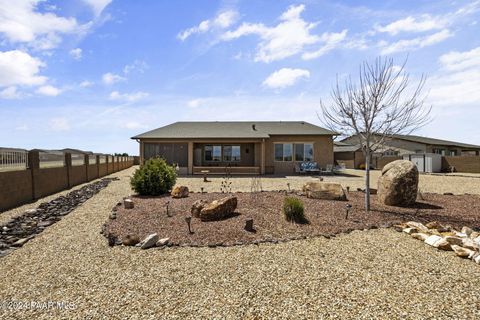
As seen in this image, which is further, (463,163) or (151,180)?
(463,163)

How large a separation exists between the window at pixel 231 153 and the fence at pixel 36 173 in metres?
9.84

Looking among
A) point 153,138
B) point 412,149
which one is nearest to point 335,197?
point 153,138

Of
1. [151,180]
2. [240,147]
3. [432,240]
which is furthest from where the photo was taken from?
[240,147]

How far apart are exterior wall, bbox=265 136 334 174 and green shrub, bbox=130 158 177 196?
1133cm

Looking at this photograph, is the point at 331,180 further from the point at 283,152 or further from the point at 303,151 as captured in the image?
the point at 283,152

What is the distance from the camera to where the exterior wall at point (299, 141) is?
20953mm

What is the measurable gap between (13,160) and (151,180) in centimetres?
432

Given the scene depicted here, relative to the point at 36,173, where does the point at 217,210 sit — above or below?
below

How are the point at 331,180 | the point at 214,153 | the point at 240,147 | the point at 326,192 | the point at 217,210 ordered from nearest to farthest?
the point at 217,210 < the point at 326,192 < the point at 331,180 < the point at 240,147 < the point at 214,153

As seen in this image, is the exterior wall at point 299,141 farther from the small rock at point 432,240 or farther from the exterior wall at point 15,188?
the small rock at point 432,240

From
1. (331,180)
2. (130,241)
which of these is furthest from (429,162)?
(130,241)

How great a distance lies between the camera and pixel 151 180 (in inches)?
408

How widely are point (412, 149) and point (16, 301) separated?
3702 cm

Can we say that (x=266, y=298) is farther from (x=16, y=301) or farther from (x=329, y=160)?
(x=329, y=160)
